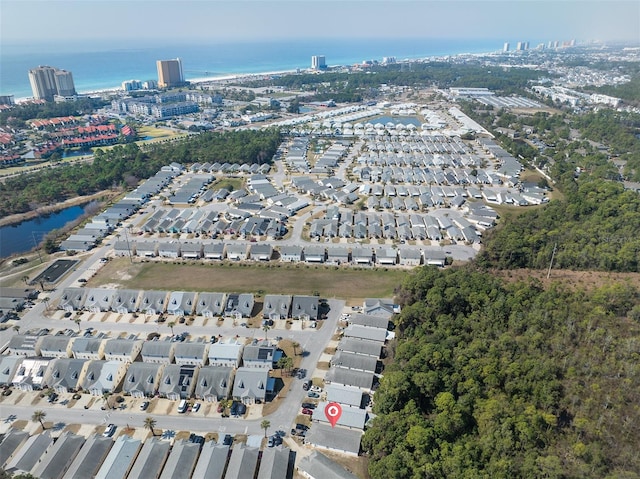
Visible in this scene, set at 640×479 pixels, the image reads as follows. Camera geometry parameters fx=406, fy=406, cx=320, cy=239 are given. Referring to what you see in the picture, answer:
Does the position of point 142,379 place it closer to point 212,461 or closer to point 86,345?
point 86,345

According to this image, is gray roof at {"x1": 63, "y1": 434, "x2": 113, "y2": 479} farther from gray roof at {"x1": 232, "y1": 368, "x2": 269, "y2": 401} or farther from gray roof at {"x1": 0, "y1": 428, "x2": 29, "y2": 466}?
gray roof at {"x1": 232, "y1": 368, "x2": 269, "y2": 401}

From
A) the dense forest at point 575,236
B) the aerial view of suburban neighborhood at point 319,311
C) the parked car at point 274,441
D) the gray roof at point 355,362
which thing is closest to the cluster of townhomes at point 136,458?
the aerial view of suburban neighborhood at point 319,311

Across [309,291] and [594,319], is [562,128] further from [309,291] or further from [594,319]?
[309,291]

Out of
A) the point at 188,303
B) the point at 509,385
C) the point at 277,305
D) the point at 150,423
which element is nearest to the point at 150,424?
the point at 150,423

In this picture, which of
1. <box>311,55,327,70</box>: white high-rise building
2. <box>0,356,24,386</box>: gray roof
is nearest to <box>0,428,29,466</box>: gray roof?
<box>0,356,24,386</box>: gray roof

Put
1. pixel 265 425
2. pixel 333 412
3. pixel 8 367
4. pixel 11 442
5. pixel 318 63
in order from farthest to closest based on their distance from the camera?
pixel 318 63 < pixel 8 367 < pixel 333 412 < pixel 265 425 < pixel 11 442

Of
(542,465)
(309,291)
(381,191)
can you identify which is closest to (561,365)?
(542,465)
